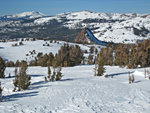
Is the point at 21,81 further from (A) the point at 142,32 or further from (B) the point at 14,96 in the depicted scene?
(A) the point at 142,32

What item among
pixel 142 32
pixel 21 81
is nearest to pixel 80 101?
pixel 21 81

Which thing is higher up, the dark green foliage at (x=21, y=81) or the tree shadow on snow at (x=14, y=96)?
the dark green foliage at (x=21, y=81)

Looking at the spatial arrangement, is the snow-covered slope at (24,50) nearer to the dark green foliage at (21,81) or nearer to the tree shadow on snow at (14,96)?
the dark green foliage at (21,81)

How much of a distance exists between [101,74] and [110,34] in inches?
6406

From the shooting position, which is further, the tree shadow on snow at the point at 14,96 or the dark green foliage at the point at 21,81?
the dark green foliage at the point at 21,81

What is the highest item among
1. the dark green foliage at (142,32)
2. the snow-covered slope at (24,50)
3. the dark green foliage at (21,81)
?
the dark green foliage at (142,32)

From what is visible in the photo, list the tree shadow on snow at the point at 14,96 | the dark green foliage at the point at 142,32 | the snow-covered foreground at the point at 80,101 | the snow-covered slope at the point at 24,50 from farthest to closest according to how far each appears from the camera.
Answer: the dark green foliage at the point at 142,32 < the snow-covered slope at the point at 24,50 < the tree shadow on snow at the point at 14,96 < the snow-covered foreground at the point at 80,101

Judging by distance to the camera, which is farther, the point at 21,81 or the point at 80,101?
the point at 21,81

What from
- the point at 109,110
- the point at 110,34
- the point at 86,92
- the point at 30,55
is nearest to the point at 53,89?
the point at 86,92

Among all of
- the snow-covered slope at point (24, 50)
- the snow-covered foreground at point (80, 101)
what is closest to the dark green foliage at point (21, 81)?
the snow-covered foreground at point (80, 101)

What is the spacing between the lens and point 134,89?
15828mm

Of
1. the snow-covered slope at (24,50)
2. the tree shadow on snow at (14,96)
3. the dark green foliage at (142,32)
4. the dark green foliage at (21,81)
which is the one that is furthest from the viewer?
the dark green foliage at (142,32)

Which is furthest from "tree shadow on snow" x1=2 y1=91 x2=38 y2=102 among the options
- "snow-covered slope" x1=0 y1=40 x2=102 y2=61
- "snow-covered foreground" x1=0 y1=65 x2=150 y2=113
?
"snow-covered slope" x1=0 y1=40 x2=102 y2=61

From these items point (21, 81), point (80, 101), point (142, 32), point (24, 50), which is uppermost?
point (142, 32)
